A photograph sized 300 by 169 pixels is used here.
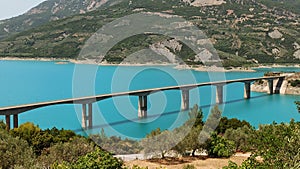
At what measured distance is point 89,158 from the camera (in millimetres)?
11117

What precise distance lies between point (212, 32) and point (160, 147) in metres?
120

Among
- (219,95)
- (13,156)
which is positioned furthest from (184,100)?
(13,156)

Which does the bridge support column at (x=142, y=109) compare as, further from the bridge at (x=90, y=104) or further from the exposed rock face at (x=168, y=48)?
the exposed rock face at (x=168, y=48)

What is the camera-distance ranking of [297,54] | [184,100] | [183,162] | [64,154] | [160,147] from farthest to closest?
[297,54]
[184,100]
[160,147]
[183,162]
[64,154]

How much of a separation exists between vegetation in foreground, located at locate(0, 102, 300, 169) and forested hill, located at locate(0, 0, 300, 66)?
7856 cm

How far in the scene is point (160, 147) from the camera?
1747 centimetres

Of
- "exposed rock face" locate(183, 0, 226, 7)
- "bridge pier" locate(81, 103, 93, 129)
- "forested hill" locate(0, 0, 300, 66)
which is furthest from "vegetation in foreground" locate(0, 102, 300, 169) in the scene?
"exposed rock face" locate(183, 0, 226, 7)

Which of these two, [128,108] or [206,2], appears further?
[206,2]

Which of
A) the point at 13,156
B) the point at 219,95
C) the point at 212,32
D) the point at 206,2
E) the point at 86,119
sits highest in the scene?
the point at 206,2

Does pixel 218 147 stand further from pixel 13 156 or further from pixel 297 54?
pixel 297 54

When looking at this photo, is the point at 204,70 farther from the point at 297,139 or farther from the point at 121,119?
the point at 297,139

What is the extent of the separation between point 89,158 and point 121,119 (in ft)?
82.6

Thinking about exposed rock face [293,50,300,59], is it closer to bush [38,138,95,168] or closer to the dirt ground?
the dirt ground

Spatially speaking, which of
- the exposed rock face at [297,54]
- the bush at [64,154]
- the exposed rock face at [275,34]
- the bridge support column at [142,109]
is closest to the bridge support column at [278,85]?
the bridge support column at [142,109]
